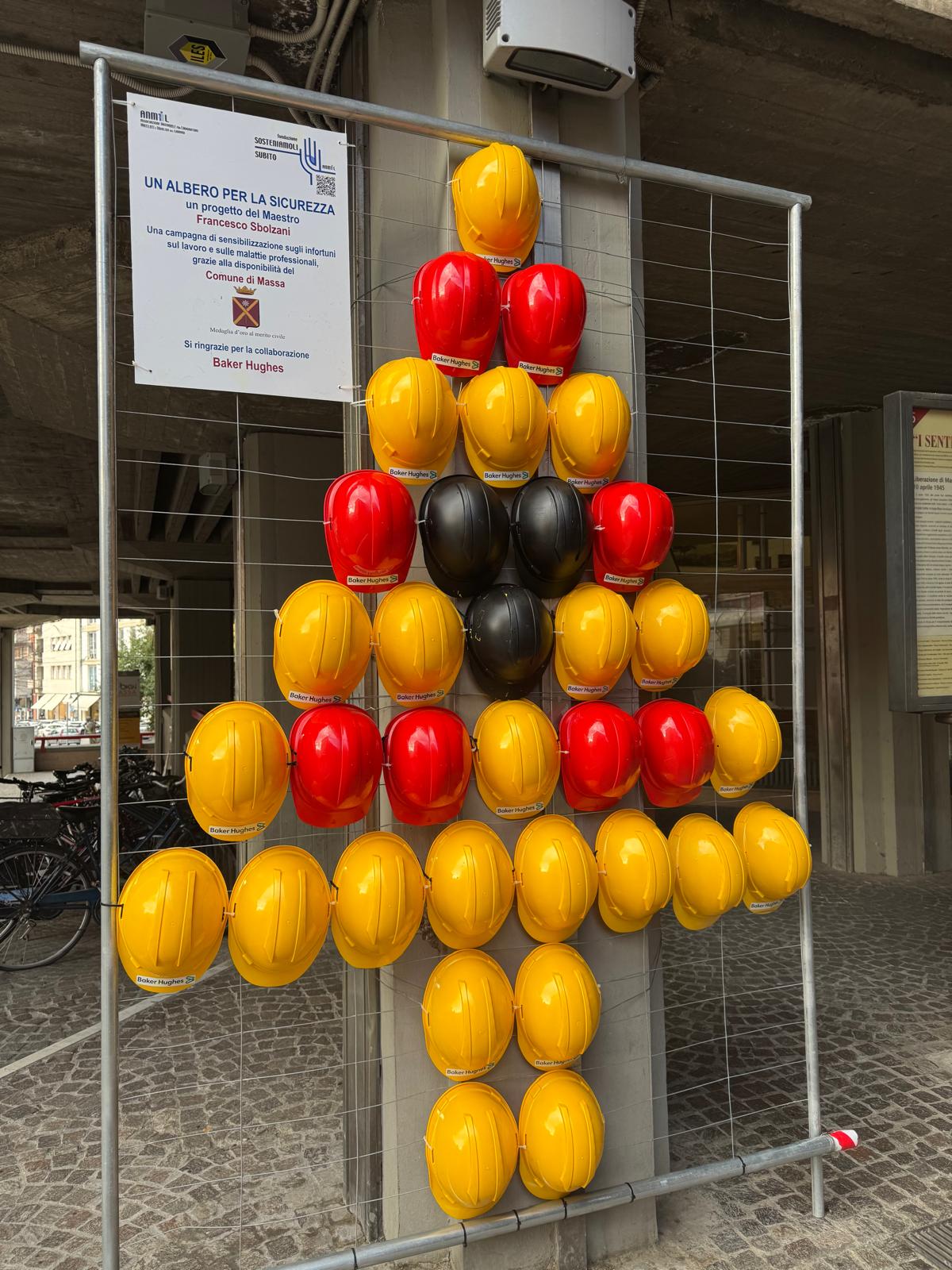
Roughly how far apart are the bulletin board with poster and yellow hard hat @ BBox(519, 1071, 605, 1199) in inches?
65.0

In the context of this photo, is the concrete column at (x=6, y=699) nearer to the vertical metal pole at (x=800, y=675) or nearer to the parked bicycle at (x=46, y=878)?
the parked bicycle at (x=46, y=878)

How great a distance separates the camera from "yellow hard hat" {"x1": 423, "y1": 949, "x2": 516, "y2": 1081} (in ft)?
6.75

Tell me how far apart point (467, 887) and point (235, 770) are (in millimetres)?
619

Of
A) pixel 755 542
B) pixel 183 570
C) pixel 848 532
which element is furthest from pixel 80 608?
pixel 848 532

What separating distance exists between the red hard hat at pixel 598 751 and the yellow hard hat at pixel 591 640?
2.5 inches

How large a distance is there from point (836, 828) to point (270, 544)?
5.07 m

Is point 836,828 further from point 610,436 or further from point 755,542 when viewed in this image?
Result: point 610,436

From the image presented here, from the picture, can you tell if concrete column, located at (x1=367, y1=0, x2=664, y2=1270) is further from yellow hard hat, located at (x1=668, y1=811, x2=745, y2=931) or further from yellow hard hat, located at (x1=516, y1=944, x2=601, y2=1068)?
yellow hard hat, located at (x1=668, y1=811, x2=745, y2=931)

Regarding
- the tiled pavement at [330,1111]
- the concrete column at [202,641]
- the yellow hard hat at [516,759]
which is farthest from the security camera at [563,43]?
the concrete column at [202,641]

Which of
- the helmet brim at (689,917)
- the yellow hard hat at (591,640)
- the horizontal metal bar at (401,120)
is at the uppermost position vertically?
the horizontal metal bar at (401,120)

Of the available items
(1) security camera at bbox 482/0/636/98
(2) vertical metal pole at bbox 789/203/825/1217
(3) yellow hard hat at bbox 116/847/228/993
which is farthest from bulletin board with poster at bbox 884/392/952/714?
(3) yellow hard hat at bbox 116/847/228/993

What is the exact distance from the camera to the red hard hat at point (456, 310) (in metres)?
2.12

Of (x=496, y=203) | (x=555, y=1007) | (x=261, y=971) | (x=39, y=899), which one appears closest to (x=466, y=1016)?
(x=555, y=1007)

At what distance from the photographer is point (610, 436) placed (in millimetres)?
2238
